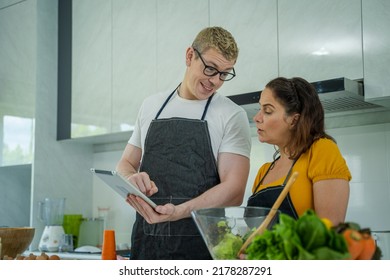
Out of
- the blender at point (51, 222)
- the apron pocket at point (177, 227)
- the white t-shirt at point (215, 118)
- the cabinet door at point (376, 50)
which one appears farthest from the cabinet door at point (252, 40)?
the blender at point (51, 222)

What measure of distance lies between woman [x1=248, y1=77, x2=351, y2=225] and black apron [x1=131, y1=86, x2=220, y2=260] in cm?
22

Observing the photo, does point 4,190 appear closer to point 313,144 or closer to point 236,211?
point 313,144

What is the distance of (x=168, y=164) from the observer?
1.89 m

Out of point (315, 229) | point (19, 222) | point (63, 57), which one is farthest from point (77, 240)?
point (315, 229)

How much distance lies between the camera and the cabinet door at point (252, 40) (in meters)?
2.73

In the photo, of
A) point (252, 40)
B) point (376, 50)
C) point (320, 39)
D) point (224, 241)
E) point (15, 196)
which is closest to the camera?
point (224, 241)

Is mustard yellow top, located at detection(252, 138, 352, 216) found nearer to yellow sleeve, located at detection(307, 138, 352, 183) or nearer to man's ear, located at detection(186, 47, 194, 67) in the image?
yellow sleeve, located at detection(307, 138, 352, 183)

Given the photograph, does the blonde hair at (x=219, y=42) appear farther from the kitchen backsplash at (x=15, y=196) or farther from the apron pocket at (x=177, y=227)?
the kitchen backsplash at (x=15, y=196)

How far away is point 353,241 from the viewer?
0.73m

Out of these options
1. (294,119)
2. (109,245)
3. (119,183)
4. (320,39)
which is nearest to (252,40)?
(320,39)

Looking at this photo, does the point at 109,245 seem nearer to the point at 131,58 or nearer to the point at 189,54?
the point at 189,54

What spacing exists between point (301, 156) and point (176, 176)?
0.49 meters

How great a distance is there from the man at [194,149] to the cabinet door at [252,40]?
866 mm

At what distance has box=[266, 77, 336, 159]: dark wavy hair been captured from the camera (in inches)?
61.4
